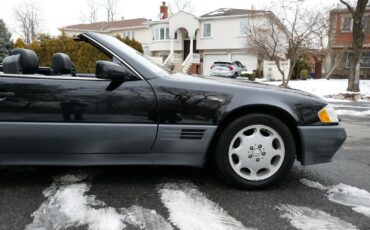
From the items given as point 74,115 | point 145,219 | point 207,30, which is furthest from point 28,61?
point 207,30

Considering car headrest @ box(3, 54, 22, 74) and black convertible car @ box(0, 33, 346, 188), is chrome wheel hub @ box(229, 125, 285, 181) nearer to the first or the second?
black convertible car @ box(0, 33, 346, 188)

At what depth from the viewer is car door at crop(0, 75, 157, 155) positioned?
2732 millimetres

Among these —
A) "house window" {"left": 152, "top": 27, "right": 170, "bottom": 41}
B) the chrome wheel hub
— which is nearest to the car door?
the chrome wheel hub

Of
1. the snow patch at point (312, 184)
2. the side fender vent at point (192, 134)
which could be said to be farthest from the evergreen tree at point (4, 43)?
the snow patch at point (312, 184)

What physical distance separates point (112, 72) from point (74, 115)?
48 cm

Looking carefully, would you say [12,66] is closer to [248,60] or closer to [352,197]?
[352,197]

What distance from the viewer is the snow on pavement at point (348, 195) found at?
270 centimetres

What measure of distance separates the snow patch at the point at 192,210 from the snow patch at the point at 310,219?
1.41ft

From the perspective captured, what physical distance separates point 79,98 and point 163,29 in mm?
34722

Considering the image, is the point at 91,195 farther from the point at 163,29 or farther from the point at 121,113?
the point at 163,29

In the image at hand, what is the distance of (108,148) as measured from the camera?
2.83 metres

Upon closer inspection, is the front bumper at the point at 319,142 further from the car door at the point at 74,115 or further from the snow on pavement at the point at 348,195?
the car door at the point at 74,115

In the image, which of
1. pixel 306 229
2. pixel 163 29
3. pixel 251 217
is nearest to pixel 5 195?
pixel 251 217

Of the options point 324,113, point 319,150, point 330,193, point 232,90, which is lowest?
point 330,193
